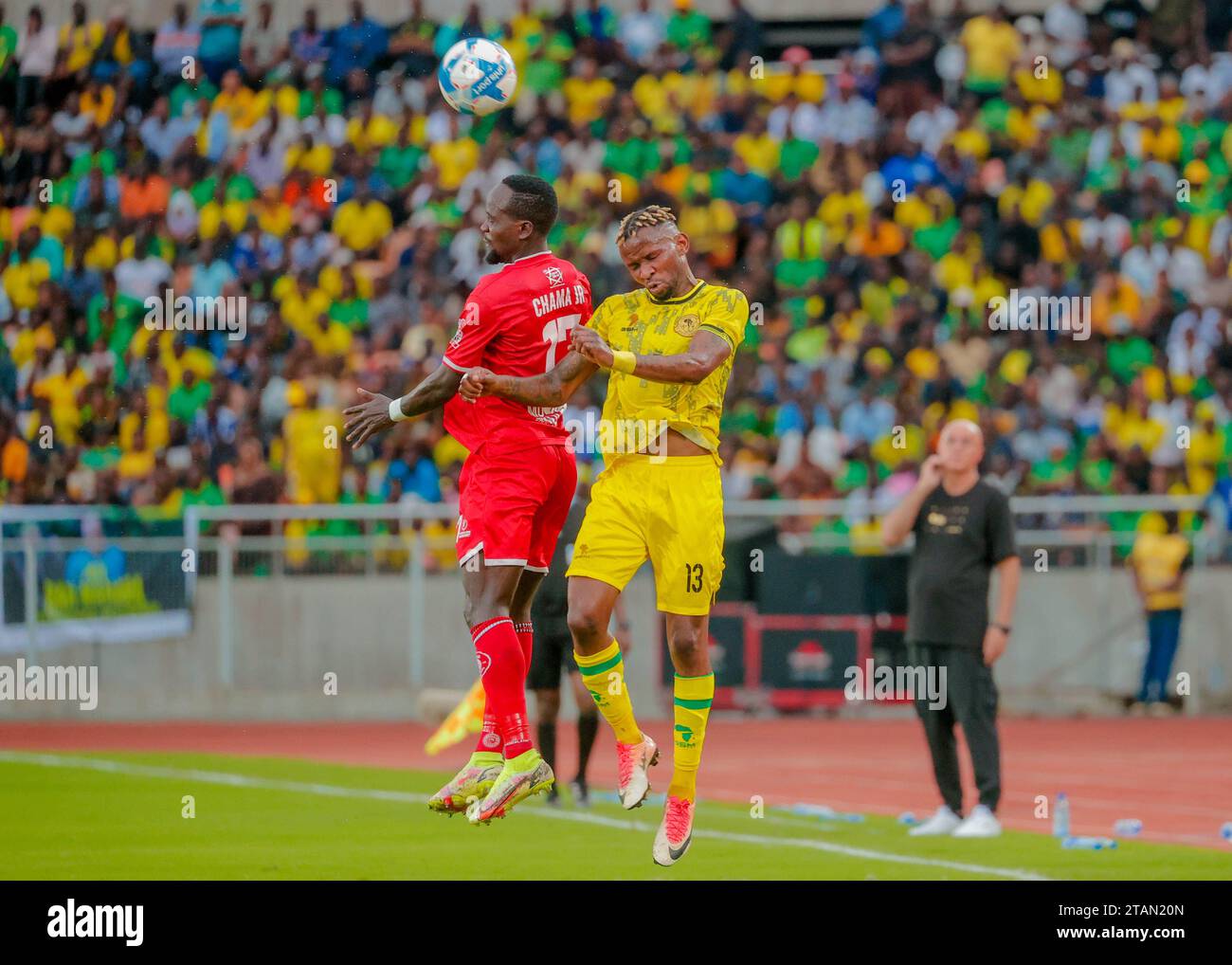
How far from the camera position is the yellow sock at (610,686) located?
9.67 metres

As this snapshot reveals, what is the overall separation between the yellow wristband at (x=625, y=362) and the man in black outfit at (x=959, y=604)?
15.3 ft

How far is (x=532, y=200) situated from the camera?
372 inches

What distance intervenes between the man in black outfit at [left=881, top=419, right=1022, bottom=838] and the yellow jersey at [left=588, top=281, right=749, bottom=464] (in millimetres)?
3956

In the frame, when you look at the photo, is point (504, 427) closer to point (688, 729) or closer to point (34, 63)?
point (688, 729)

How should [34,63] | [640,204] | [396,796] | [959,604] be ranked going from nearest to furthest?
[959,604] → [396,796] → [34,63] → [640,204]

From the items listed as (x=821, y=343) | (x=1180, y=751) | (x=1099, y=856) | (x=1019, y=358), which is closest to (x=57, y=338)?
(x=821, y=343)

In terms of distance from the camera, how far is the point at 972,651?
43.7ft

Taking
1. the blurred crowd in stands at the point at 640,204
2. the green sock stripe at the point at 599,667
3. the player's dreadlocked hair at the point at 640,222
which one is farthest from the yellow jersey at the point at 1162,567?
the player's dreadlocked hair at the point at 640,222

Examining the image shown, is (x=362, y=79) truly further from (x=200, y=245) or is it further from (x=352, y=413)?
(x=352, y=413)

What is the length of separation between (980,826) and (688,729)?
13.4 feet

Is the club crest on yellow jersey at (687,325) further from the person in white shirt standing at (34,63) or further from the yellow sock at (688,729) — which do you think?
the person in white shirt standing at (34,63)

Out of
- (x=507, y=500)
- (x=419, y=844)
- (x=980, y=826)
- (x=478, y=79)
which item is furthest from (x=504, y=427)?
(x=980, y=826)

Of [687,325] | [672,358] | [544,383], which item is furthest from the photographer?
[687,325]

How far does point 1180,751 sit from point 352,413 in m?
11.9
